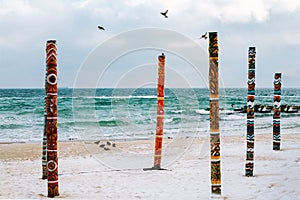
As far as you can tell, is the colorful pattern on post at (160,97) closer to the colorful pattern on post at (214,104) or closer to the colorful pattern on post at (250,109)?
the colorful pattern on post at (250,109)

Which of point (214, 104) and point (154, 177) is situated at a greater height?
point (214, 104)

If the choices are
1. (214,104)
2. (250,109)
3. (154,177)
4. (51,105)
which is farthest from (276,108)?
(51,105)

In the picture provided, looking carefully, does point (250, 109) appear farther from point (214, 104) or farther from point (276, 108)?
point (276, 108)

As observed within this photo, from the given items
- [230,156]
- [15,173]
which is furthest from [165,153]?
[15,173]

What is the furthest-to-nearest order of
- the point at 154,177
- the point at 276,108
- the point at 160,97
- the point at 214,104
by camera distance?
the point at 276,108
the point at 160,97
the point at 154,177
the point at 214,104

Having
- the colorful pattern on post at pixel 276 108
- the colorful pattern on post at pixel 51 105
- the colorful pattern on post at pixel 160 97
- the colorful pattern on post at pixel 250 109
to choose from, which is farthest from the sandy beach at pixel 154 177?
the colorful pattern on post at pixel 160 97

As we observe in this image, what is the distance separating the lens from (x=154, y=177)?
9.55 metres

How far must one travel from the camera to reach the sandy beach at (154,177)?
7817 millimetres

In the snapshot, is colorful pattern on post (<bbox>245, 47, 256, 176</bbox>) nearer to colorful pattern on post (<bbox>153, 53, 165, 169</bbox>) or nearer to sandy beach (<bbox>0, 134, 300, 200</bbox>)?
sandy beach (<bbox>0, 134, 300, 200</bbox>)

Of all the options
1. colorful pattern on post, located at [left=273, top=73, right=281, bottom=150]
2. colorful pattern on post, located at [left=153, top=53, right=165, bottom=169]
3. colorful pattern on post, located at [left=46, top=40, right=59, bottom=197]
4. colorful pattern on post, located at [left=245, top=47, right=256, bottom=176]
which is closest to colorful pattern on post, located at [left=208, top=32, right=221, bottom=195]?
colorful pattern on post, located at [left=245, top=47, right=256, bottom=176]

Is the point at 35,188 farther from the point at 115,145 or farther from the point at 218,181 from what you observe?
the point at 115,145

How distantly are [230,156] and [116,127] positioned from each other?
16205mm

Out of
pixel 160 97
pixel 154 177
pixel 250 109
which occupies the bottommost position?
pixel 154 177

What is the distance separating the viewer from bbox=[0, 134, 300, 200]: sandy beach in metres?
7.82
